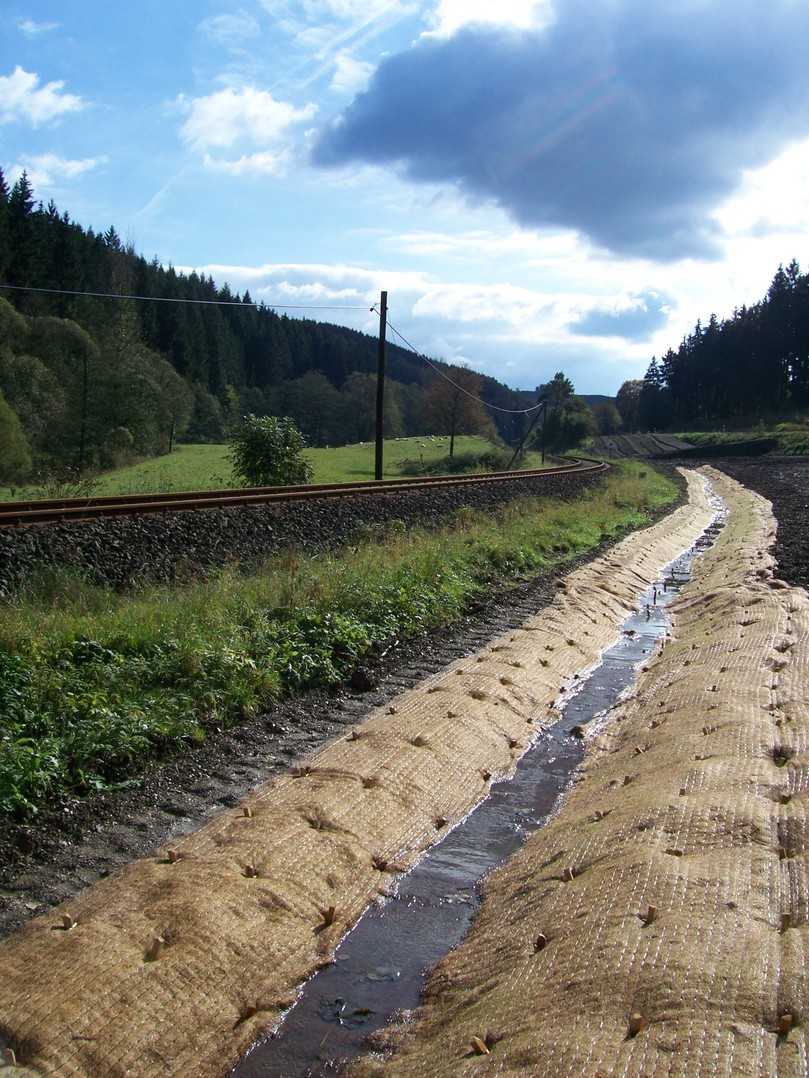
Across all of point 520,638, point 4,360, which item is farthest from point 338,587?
point 4,360

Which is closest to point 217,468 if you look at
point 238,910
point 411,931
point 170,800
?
point 170,800

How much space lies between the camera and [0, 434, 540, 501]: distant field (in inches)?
1093

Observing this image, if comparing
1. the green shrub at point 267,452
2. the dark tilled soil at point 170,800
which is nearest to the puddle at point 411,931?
the dark tilled soil at point 170,800

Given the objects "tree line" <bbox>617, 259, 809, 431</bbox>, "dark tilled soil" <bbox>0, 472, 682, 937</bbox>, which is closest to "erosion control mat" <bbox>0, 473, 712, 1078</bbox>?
"dark tilled soil" <bbox>0, 472, 682, 937</bbox>

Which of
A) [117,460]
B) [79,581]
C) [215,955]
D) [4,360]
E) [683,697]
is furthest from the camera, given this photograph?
[117,460]

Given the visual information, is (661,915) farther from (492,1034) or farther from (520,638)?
(520,638)

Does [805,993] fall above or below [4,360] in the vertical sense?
below

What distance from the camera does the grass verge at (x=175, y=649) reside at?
6.14m

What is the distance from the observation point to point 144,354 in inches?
2368

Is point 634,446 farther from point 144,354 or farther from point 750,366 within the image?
point 144,354

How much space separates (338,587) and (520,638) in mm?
2158

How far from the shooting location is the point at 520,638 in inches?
423

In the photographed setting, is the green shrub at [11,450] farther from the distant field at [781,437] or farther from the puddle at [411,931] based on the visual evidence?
the distant field at [781,437]

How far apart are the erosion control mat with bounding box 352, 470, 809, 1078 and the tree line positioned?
10206 cm
